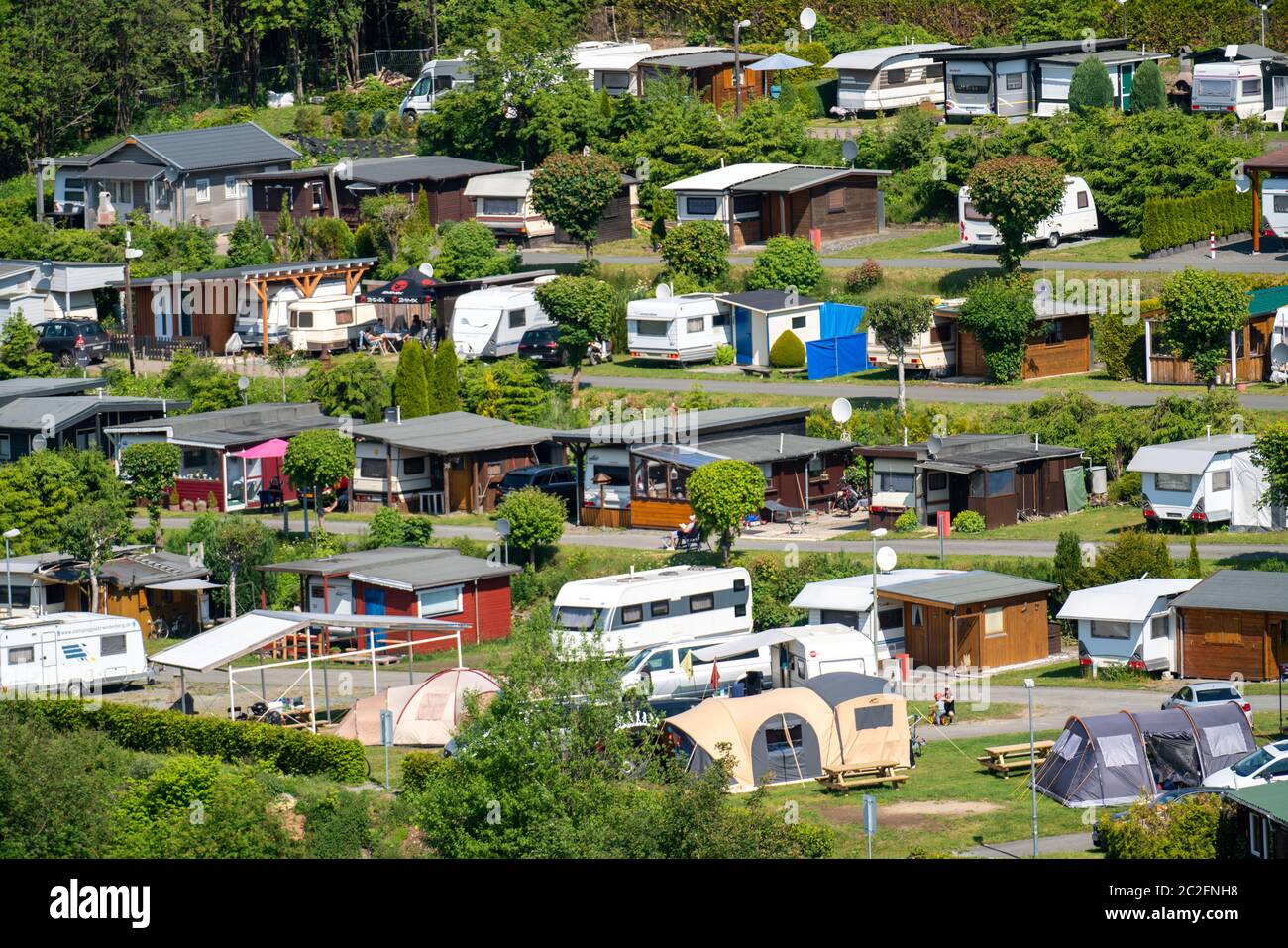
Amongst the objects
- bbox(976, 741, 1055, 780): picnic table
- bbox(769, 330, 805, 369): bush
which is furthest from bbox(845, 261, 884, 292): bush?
bbox(976, 741, 1055, 780): picnic table

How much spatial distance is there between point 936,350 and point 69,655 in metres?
29.0

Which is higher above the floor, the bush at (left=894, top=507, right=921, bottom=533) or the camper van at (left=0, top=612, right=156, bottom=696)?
the bush at (left=894, top=507, right=921, bottom=533)

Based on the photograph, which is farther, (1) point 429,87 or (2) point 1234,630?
(1) point 429,87

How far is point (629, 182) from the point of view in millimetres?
84000

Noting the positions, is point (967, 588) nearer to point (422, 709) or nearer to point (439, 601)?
point (422, 709)

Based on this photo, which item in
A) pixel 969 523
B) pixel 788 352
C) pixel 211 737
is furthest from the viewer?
pixel 788 352

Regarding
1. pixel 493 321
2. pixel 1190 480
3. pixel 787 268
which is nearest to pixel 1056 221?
pixel 787 268

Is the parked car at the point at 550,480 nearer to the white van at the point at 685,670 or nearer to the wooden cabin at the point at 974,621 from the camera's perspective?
the white van at the point at 685,670

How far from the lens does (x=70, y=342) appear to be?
79.2 meters

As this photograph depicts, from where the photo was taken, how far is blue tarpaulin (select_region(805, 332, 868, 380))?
66.8m

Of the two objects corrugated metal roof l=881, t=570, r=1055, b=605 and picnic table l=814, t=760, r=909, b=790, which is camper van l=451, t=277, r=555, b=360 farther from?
picnic table l=814, t=760, r=909, b=790

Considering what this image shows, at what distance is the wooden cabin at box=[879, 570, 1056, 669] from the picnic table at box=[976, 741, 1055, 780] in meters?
8.10

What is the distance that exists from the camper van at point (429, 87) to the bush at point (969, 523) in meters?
52.1

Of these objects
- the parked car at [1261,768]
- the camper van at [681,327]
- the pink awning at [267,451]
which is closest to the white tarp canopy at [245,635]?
the pink awning at [267,451]
